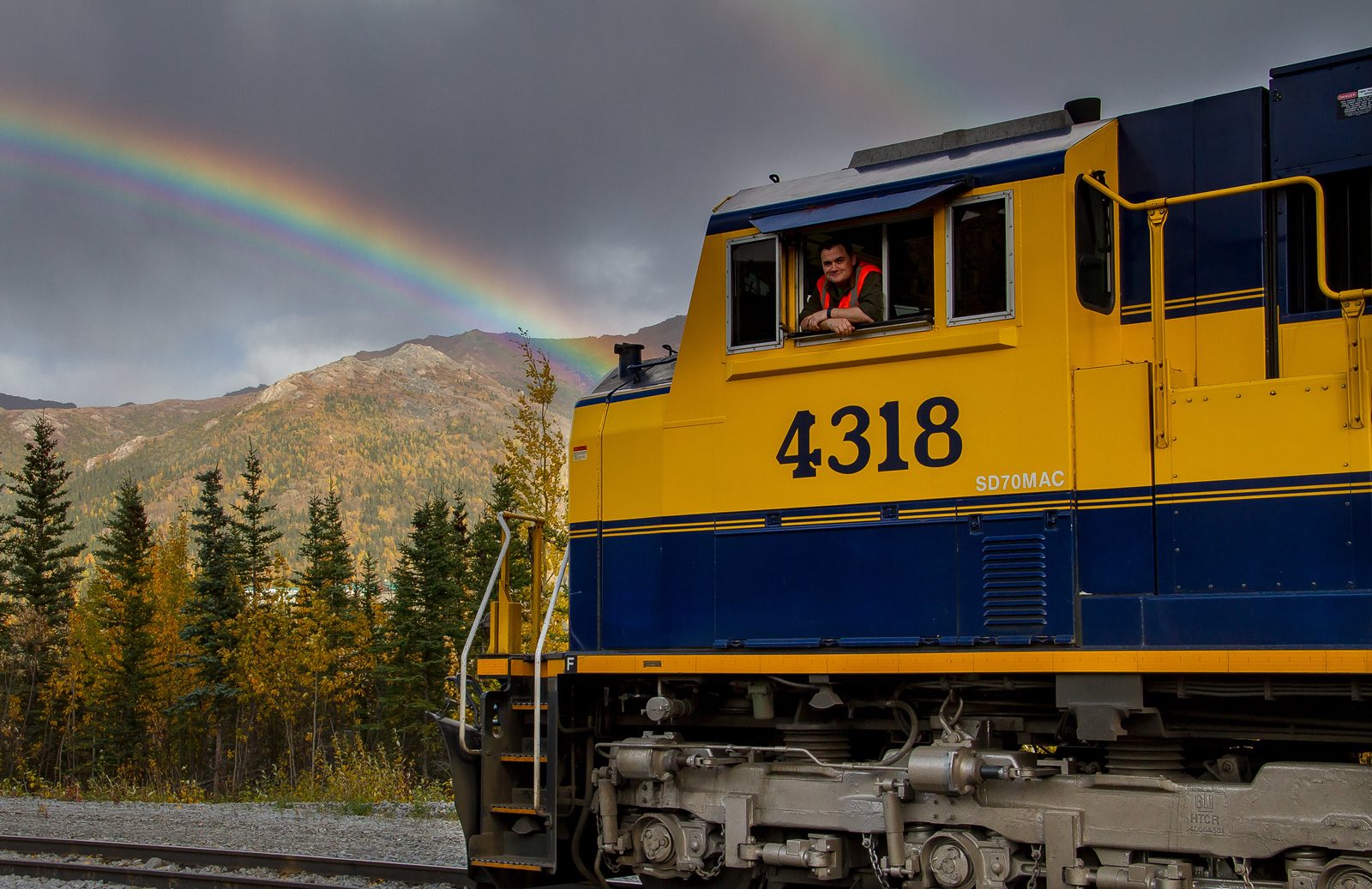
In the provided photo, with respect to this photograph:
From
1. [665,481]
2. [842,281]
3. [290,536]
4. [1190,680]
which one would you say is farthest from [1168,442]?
[290,536]

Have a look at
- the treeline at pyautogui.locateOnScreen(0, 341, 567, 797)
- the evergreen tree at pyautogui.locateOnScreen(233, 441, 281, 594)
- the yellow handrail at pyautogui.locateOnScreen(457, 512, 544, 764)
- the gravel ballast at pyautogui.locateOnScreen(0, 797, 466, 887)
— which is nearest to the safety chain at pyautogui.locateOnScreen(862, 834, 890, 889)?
the yellow handrail at pyautogui.locateOnScreen(457, 512, 544, 764)

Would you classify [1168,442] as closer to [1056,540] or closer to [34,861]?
[1056,540]

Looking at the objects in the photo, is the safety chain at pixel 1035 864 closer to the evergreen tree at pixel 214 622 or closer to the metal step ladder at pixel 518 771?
the metal step ladder at pixel 518 771

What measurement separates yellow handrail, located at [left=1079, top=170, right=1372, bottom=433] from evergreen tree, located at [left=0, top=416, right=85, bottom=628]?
47.7m

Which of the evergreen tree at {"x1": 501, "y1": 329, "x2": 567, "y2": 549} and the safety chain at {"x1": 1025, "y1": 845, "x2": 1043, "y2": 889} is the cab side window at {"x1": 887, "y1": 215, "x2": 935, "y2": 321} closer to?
the safety chain at {"x1": 1025, "y1": 845, "x2": 1043, "y2": 889}

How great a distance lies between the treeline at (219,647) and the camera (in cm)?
4009

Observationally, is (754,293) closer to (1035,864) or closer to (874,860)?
(874,860)

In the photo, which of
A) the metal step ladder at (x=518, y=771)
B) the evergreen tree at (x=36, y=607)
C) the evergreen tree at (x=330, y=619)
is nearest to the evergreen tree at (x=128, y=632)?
the evergreen tree at (x=36, y=607)

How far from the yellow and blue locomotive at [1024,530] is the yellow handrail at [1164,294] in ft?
0.08

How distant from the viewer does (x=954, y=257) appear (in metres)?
6.68

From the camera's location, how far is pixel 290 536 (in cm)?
14488

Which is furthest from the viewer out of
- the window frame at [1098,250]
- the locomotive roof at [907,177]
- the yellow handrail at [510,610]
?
the yellow handrail at [510,610]

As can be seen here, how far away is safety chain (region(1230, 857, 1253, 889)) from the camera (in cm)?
568

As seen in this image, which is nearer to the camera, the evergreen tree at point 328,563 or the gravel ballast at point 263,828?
the gravel ballast at point 263,828
